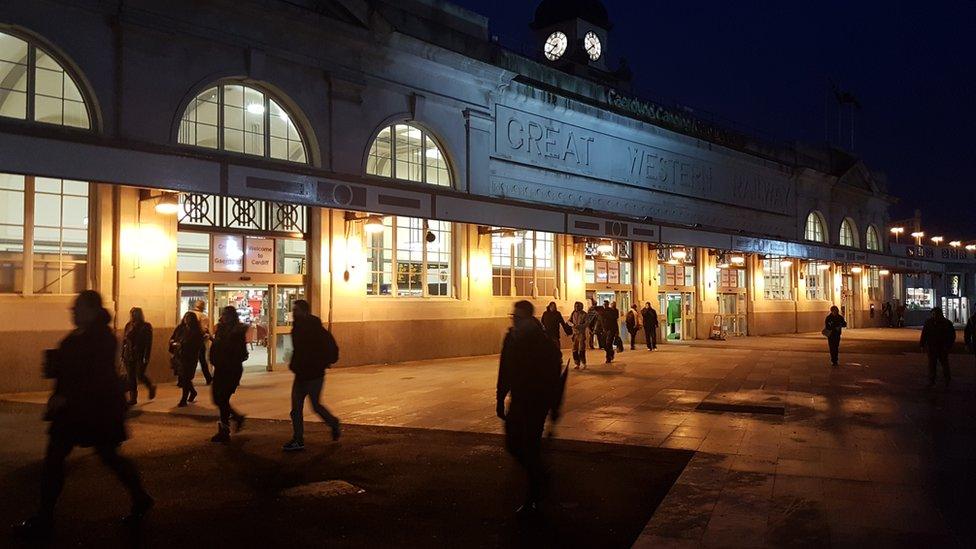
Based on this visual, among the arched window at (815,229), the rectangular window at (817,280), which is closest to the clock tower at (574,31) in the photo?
the arched window at (815,229)

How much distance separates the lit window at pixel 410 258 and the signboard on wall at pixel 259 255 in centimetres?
256

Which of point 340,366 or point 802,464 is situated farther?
point 340,366

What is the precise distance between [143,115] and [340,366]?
6736mm

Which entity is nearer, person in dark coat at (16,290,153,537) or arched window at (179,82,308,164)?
person in dark coat at (16,290,153,537)

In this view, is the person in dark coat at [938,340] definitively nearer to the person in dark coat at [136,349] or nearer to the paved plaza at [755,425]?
the paved plaza at [755,425]

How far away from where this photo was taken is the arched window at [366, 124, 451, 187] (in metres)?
19.0

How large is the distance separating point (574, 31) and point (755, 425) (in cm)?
2503

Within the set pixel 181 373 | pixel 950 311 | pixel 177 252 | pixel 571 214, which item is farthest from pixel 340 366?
pixel 950 311

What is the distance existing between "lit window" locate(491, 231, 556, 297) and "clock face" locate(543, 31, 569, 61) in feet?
39.3

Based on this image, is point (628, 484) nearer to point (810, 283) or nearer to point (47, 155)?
point (47, 155)

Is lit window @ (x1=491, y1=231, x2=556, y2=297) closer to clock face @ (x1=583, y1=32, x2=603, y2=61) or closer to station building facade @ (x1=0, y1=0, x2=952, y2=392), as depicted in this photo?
station building facade @ (x1=0, y1=0, x2=952, y2=392)

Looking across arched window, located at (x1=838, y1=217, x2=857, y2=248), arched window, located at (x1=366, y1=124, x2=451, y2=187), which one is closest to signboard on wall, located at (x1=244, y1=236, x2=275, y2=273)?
arched window, located at (x1=366, y1=124, x2=451, y2=187)

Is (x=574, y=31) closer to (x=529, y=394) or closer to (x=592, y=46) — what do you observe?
(x=592, y=46)

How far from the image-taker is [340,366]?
17.4m
